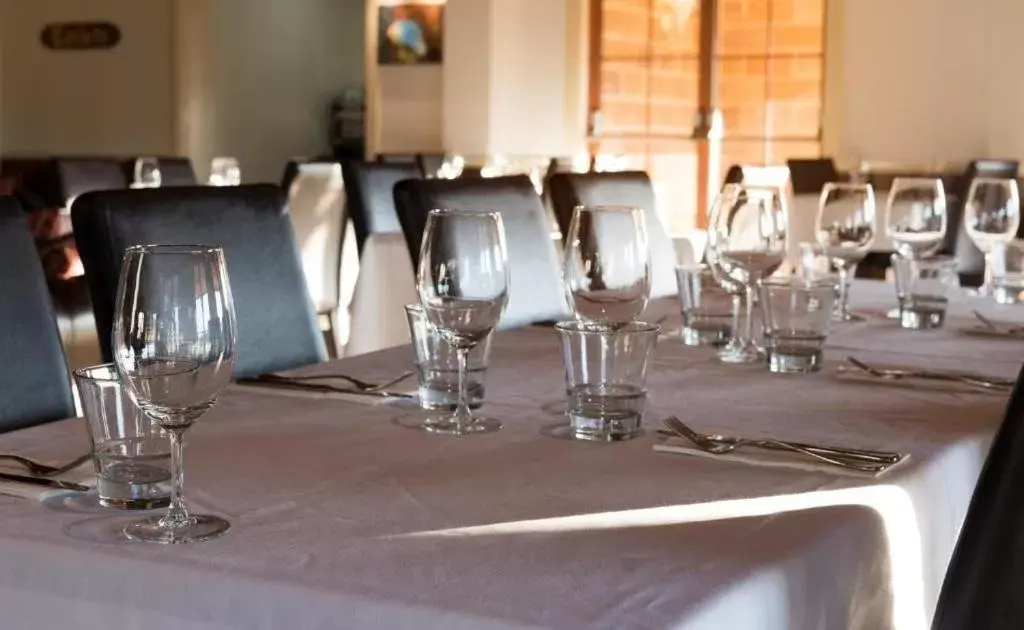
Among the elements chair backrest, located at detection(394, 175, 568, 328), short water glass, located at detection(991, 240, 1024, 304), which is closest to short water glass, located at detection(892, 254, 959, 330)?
short water glass, located at detection(991, 240, 1024, 304)

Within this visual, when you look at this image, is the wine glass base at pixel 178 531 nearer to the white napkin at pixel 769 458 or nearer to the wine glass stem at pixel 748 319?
the white napkin at pixel 769 458

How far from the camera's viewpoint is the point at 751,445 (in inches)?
47.2

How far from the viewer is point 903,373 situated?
63.8 inches

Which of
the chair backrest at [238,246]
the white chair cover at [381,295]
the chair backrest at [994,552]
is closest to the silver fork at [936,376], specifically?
the chair backrest at [994,552]

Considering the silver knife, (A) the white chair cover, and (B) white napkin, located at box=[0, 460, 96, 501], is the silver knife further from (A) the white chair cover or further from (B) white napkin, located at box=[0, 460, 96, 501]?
(A) the white chair cover

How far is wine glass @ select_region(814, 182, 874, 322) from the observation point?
2.23m

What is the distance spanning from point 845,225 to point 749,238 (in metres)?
0.55

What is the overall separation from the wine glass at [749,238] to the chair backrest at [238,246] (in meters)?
0.58

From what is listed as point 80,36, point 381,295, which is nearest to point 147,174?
point 381,295

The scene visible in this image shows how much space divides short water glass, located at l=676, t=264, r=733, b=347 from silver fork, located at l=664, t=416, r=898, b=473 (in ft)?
2.06

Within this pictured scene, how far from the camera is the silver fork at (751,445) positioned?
1.13 metres

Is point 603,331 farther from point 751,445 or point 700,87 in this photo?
point 700,87

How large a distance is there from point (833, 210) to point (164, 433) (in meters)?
1.43

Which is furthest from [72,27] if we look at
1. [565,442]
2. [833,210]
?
[565,442]
